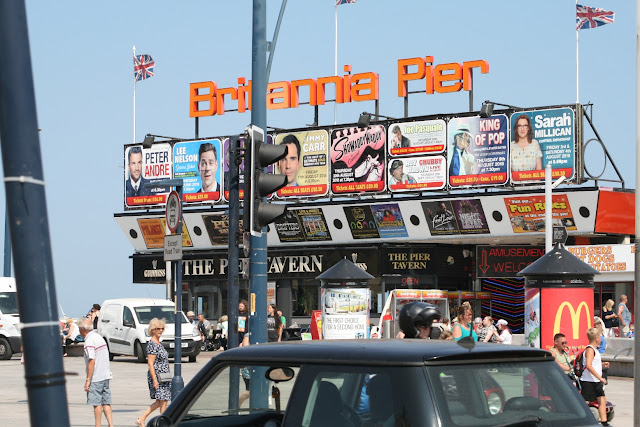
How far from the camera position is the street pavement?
17.6 m

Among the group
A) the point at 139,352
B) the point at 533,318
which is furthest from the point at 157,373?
the point at 139,352

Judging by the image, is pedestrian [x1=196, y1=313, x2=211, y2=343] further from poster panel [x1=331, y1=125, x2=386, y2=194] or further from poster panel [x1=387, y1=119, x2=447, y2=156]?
poster panel [x1=387, y1=119, x2=447, y2=156]

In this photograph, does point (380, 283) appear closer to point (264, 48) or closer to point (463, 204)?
point (463, 204)

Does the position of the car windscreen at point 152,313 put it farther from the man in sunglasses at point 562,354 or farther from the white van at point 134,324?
the man in sunglasses at point 562,354

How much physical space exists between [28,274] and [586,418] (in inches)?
124

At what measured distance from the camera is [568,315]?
18547 mm

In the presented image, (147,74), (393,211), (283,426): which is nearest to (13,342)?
(393,211)

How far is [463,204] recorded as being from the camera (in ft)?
141

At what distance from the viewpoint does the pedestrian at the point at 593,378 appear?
589 inches

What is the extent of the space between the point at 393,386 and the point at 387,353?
22cm

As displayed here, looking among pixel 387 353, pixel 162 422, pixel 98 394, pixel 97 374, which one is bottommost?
pixel 98 394

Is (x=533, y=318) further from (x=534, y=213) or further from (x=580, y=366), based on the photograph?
(x=534, y=213)

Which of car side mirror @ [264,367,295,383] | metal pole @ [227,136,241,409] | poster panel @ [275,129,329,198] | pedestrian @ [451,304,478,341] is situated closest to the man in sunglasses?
pedestrian @ [451,304,478,341]

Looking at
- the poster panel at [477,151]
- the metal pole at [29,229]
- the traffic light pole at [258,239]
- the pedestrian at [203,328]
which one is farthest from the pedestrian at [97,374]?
the poster panel at [477,151]
